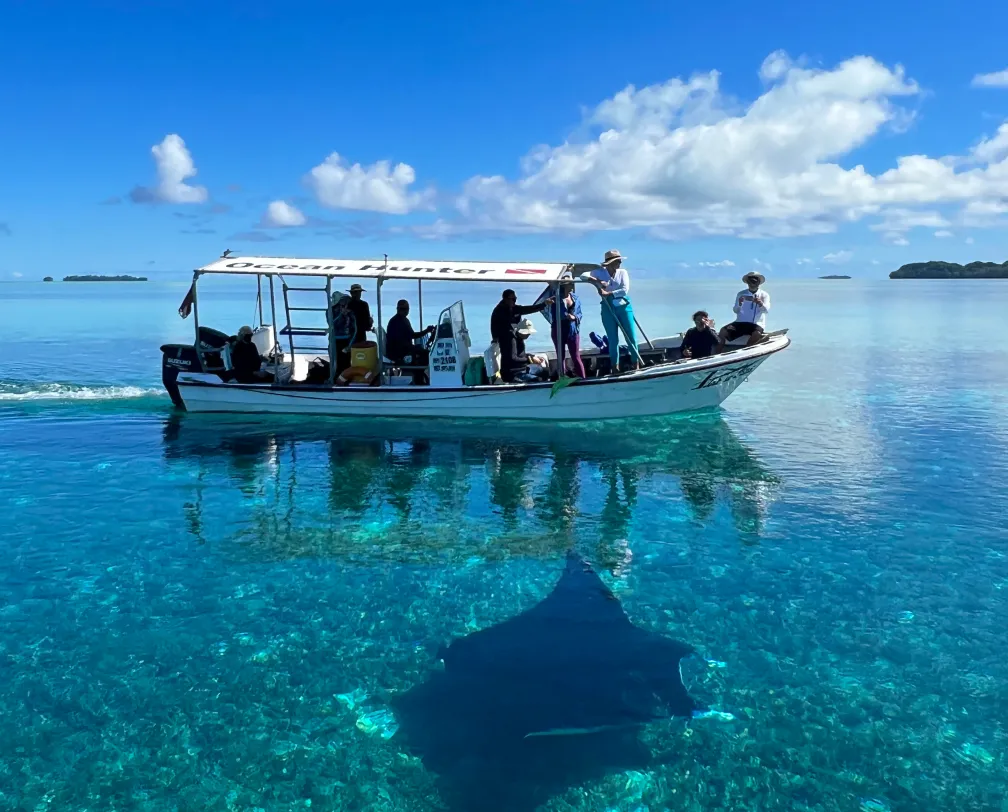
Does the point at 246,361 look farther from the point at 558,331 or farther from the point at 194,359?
the point at 558,331

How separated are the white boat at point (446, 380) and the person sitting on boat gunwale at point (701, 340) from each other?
515mm

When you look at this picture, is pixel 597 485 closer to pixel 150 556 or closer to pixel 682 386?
pixel 682 386

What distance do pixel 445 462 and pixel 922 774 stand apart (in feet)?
33.8

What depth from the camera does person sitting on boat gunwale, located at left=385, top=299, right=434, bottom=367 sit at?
57.2 ft

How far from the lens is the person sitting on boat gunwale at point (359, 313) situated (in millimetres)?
17703

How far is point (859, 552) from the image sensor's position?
10133 mm

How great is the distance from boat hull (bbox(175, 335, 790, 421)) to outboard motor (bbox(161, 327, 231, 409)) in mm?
274

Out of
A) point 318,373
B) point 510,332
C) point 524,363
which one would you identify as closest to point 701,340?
point 524,363

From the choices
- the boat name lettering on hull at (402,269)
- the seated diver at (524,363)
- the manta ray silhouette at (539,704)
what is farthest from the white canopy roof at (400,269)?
the manta ray silhouette at (539,704)

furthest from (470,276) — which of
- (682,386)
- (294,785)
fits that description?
(294,785)

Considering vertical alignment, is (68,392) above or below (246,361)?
below

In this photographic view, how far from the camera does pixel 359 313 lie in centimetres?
1797

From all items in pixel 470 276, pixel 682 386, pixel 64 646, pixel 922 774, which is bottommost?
pixel 922 774

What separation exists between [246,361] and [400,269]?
4482 millimetres
